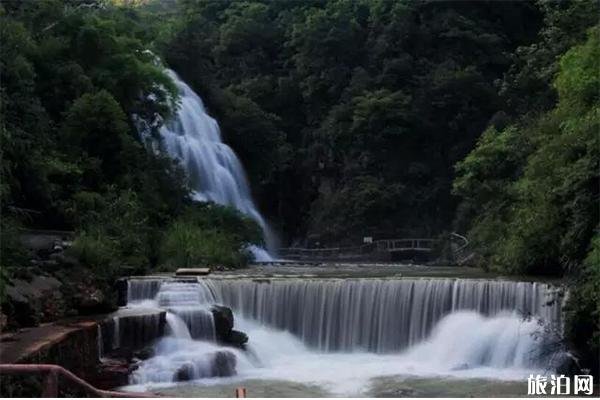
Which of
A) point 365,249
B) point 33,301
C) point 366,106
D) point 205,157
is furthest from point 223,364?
point 366,106

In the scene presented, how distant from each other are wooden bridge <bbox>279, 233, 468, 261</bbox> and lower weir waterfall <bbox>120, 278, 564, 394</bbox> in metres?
11.6

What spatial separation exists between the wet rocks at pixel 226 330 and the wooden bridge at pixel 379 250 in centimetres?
1342

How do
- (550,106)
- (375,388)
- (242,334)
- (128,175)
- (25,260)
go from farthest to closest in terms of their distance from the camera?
Answer: 1. (550,106)
2. (128,175)
3. (242,334)
4. (25,260)
5. (375,388)

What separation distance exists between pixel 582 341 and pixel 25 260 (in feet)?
28.2

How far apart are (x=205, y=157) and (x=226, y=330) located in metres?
14.0

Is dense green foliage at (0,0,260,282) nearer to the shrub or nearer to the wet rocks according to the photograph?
the shrub

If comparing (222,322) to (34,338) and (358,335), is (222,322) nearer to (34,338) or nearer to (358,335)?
(358,335)

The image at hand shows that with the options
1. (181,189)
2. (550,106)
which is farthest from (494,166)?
(181,189)

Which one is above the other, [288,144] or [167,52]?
[167,52]

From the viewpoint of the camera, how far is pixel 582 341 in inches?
480

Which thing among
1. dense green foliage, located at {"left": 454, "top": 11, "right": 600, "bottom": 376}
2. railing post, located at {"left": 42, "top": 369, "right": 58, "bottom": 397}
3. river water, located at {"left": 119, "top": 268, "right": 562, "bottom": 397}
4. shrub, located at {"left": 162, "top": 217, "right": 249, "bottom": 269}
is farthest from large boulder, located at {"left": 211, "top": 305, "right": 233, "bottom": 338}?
railing post, located at {"left": 42, "top": 369, "right": 58, "bottom": 397}

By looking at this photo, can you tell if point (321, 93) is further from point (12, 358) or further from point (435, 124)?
point (12, 358)

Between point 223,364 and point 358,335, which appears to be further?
point 358,335

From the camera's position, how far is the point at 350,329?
15.1 meters
